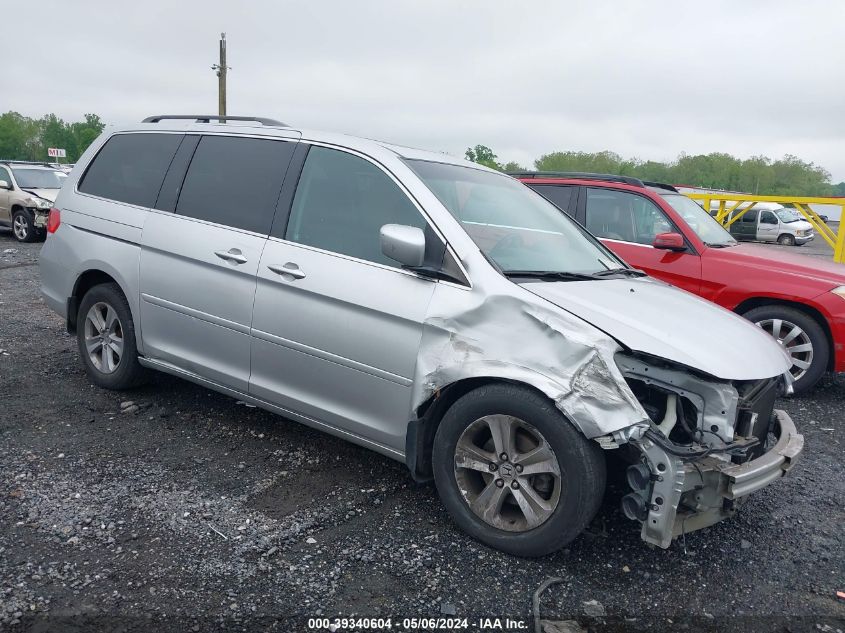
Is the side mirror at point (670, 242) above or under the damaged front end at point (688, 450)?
above

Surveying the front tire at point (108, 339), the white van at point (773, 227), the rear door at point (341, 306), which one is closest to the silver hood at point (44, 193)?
the front tire at point (108, 339)

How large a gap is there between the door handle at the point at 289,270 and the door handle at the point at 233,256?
253 mm

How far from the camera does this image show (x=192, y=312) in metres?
4.24

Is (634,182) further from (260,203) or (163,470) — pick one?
(163,470)

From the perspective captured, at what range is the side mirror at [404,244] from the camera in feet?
10.8

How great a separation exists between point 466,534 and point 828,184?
85707mm

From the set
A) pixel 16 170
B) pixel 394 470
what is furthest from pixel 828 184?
pixel 394 470

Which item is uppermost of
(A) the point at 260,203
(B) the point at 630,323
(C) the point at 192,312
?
(A) the point at 260,203

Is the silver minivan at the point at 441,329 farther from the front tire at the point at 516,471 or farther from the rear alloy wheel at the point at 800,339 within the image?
the rear alloy wheel at the point at 800,339

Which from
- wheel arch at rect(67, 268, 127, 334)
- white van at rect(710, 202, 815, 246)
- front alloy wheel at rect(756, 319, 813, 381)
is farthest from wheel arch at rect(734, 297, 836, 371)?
white van at rect(710, 202, 815, 246)

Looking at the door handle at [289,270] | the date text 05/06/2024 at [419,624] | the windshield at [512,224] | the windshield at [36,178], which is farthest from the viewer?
the windshield at [36,178]

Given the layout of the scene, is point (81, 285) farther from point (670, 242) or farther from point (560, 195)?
point (670, 242)

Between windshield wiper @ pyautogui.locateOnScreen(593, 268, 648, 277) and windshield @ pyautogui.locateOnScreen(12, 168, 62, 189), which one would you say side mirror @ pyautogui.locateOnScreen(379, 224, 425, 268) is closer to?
windshield wiper @ pyautogui.locateOnScreen(593, 268, 648, 277)

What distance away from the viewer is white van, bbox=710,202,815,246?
29375 millimetres
